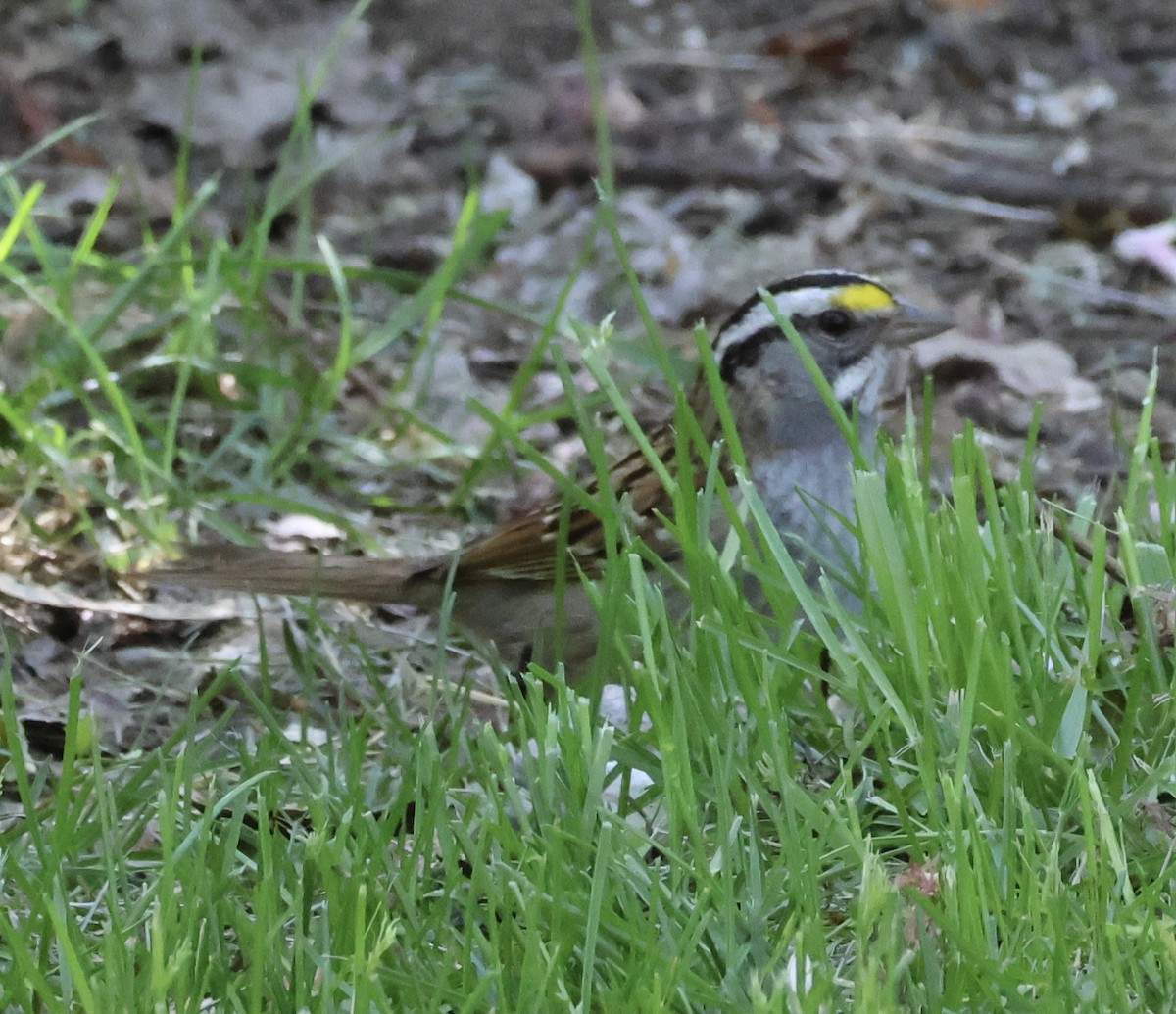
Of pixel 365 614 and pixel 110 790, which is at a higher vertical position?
pixel 110 790

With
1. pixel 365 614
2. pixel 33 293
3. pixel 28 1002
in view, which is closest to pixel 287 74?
pixel 33 293

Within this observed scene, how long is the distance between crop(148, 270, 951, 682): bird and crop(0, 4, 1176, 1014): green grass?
519 millimetres

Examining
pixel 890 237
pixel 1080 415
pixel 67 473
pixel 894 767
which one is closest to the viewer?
pixel 894 767

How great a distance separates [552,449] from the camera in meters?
4.99

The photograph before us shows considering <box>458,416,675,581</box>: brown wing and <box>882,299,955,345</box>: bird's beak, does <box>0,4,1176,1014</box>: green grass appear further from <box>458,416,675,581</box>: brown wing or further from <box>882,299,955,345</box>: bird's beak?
<box>882,299,955,345</box>: bird's beak

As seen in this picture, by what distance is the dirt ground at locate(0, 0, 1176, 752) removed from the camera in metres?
5.61

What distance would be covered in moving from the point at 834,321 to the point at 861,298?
76mm

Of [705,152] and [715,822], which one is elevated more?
[715,822]

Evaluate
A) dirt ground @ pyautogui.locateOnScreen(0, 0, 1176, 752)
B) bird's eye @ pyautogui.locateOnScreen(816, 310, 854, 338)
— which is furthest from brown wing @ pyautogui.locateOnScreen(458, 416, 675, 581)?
dirt ground @ pyautogui.locateOnScreen(0, 0, 1176, 752)

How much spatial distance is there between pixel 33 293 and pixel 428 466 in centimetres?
103

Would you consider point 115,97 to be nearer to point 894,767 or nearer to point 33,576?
point 33,576

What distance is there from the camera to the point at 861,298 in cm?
407

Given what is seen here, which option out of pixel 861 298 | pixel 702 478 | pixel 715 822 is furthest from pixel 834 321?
pixel 715 822

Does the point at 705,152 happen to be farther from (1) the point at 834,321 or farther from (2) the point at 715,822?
(2) the point at 715,822
